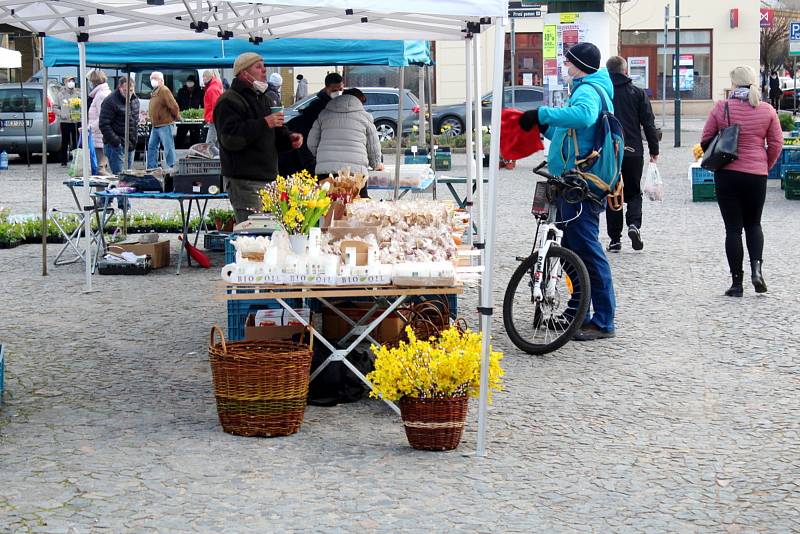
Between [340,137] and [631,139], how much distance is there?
2.83m

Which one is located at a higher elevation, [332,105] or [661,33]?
[661,33]

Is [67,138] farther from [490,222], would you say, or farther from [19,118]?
[490,222]

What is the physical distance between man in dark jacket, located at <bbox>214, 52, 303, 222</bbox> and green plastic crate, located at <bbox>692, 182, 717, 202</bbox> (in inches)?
356

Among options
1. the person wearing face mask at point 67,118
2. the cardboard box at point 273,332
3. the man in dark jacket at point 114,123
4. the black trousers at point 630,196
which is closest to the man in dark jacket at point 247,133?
the cardboard box at point 273,332

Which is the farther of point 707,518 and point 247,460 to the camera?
point 247,460

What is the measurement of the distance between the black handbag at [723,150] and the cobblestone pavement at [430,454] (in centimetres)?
107

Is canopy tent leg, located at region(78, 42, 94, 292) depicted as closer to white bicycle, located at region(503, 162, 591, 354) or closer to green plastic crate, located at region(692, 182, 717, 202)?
white bicycle, located at region(503, 162, 591, 354)

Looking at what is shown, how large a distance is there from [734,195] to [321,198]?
423 cm

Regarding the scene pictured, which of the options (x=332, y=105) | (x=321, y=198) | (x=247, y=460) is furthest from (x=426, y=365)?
(x=332, y=105)

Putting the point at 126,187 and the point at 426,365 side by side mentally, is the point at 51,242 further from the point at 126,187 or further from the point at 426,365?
the point at 426,365

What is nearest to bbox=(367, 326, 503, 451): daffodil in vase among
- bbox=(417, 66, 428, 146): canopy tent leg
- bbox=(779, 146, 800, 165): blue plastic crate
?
bbox=(417, 66, 428, 146): canopy tent leg

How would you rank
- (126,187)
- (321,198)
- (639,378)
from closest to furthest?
1. (321,198)
2. (639,378)
3. (126,187)

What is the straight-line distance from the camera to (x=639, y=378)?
287 inches

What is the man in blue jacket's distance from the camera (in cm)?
802
